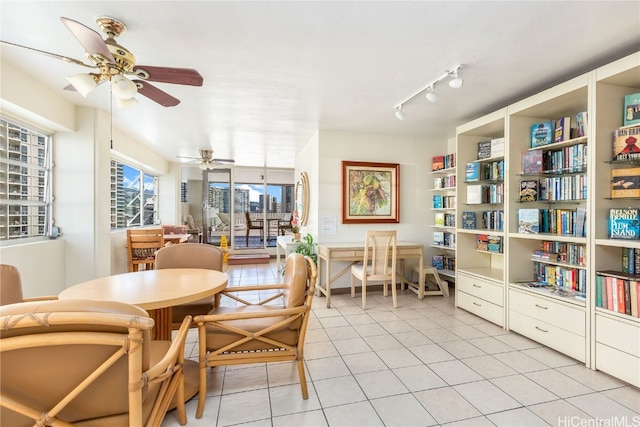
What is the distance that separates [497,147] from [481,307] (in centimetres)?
187

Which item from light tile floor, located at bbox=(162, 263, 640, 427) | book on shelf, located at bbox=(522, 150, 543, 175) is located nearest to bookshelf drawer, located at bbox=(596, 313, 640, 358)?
light tile floor, located at bbox=(162, 263, 640, 427)

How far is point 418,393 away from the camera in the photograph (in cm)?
198

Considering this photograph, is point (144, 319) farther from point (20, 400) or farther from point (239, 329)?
point (239, 329)

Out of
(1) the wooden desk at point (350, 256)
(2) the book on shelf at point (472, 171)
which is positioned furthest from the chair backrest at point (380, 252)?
(2) the book on shelf at point (472, 171)

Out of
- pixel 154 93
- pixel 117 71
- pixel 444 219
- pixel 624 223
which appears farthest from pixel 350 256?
pixel 117 71

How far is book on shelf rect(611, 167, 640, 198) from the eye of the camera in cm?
216

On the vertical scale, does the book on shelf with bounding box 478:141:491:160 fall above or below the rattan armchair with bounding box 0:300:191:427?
above

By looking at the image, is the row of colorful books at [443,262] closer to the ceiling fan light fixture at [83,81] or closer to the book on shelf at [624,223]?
the book on shelf at [624,223]

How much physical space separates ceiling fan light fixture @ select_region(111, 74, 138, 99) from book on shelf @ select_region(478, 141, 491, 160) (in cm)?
366

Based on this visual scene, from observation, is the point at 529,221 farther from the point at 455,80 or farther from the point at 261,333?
the point at 261,333

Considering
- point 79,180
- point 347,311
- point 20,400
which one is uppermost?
point 79,180

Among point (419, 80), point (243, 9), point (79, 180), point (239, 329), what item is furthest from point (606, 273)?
point (79, 180)

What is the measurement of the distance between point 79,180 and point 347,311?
145 inches

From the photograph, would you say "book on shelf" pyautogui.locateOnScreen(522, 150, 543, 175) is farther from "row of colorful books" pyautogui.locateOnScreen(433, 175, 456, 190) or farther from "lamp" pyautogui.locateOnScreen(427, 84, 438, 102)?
"row of colorful books" pyautogui.locateOnScreen(433, 175, 456, 190)
